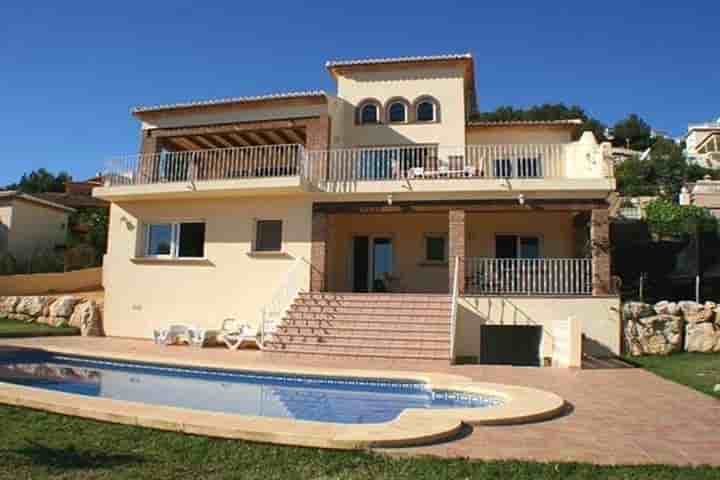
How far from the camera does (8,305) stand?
19.3 m

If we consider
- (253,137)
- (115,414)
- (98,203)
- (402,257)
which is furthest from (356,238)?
(98,203)

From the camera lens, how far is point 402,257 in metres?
17.5

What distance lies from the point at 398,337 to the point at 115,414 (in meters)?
7.63

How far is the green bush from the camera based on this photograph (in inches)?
853

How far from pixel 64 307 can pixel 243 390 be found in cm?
1191

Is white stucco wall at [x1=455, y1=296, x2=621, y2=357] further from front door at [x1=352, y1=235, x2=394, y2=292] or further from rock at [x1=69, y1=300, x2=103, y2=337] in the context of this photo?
rock at [x1=69, y1=300, x2=103, y2=337]

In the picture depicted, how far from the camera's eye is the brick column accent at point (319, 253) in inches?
A: 600

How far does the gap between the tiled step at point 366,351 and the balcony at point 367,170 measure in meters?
4.52

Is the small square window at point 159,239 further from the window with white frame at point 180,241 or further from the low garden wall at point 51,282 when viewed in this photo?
the low garden wall at point 51,282

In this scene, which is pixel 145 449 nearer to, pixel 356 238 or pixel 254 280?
pixel 254 280

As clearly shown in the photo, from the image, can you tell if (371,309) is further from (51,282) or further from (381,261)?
(51,282)

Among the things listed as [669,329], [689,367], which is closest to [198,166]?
[669,329]

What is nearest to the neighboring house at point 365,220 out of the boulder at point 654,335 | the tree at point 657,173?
the boulder at point 654,335

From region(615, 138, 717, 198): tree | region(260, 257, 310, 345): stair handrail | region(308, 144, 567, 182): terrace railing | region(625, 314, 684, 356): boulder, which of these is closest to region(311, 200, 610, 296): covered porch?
region(260, 257, 310, 345): stair handrail
